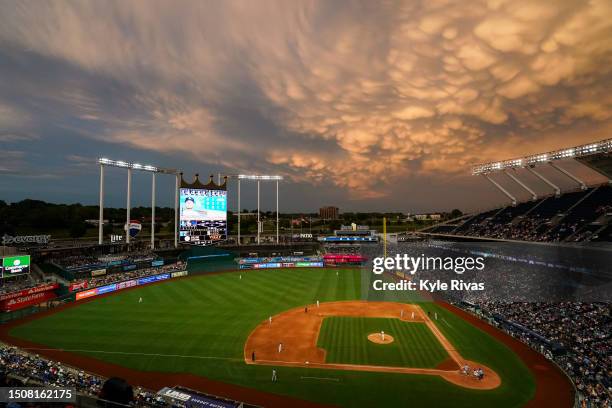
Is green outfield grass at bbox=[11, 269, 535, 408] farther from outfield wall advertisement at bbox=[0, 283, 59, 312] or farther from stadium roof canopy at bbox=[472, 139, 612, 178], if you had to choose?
stadium roof canopy at bbox=[472, 139, 612, 178]

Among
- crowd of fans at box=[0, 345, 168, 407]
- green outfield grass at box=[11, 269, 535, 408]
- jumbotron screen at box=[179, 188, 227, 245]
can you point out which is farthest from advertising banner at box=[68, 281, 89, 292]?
crowd of fans at box=[0, 345, 168, 407]

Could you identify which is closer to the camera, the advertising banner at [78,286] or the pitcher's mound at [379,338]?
the pitcher's mound at [379,338]

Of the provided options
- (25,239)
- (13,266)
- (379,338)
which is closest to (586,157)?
(379,338)

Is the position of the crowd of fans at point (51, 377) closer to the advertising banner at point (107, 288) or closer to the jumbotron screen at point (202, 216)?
the advertising banner at point (107, 288)

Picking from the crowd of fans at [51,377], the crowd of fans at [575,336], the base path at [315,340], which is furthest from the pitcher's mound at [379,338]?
the crowd of fans at [51,377]

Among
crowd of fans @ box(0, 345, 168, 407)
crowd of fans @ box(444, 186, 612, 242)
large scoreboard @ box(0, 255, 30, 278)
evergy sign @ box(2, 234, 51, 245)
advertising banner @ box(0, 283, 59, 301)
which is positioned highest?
crowd of fans @ box(444, 186, 612, 242)

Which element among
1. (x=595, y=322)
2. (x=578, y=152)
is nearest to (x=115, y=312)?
(x=595, y=322)

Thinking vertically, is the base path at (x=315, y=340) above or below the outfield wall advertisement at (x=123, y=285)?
below
